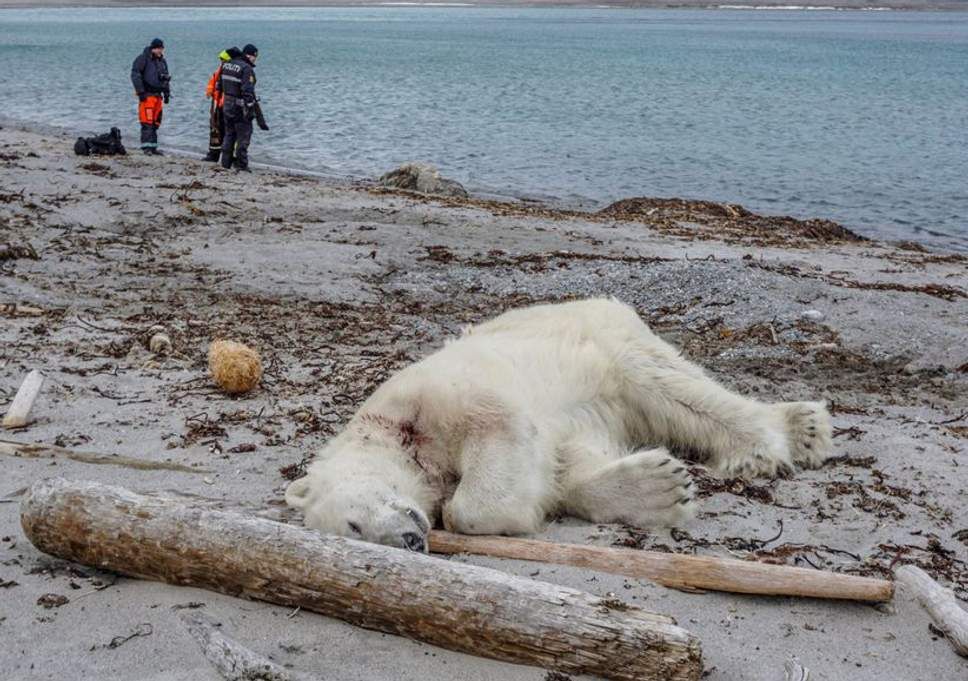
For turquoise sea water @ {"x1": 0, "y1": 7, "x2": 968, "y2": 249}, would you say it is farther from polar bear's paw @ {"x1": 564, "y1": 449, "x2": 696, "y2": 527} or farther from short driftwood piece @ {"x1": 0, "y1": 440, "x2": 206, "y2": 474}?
short driftwood piece @ {"x1": 0, "y1": 440, "x2": 206, "y2": 474}

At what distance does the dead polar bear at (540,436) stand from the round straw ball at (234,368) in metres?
1.44

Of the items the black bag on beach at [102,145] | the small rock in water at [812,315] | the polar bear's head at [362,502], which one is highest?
the polar bear's head at [362,502]

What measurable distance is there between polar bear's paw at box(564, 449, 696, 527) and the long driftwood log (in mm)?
1424

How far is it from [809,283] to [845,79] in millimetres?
51649

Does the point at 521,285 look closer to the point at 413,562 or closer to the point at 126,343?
the point at 126,343

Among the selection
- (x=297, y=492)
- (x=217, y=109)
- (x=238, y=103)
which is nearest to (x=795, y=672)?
(x=297, y=492)

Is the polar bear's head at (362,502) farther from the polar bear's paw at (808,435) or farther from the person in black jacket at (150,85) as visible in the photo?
the person in black jacket at (150,85)

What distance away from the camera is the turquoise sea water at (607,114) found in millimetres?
25062

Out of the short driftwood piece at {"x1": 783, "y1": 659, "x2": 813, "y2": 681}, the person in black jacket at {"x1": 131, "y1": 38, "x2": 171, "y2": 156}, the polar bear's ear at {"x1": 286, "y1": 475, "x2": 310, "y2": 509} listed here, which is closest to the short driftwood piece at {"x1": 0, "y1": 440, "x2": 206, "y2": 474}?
the polar bear's ear at {"x1": 286, "y1": 475, "x2": 310, "y2": 509}

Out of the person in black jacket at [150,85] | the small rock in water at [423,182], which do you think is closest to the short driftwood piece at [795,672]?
the small rock in water at [423,182]

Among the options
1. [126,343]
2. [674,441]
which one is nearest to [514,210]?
[126,343]

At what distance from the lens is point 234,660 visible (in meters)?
3.26

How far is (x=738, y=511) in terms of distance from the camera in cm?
484

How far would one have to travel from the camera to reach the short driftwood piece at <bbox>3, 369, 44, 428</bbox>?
18.2ft
